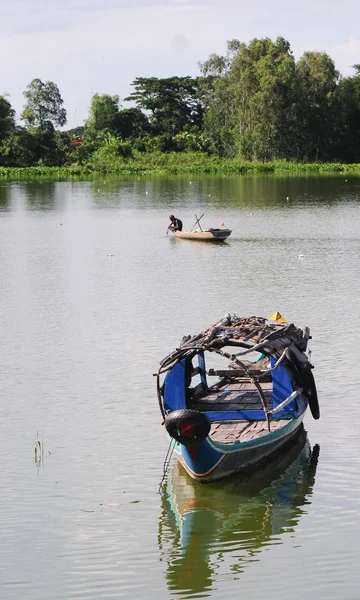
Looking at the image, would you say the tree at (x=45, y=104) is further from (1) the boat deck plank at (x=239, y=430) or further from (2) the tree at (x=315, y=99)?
(1) the boat deck plank at (x=239, y=430)

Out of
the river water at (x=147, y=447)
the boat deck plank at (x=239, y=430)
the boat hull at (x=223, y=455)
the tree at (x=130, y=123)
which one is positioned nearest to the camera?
the river water at (x=147, y=447)

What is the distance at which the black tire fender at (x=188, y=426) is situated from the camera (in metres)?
13.5

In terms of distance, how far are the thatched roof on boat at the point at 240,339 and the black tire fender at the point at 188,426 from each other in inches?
70.5

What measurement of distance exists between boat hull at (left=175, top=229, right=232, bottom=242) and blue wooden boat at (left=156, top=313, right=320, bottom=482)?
25931 millimetres

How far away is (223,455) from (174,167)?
9479 centimetres

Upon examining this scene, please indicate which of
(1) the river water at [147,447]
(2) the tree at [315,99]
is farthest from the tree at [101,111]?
(1) the river water at [147,447]

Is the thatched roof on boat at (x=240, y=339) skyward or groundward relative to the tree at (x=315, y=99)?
groundward

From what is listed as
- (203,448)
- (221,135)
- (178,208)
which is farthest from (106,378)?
(221,135)

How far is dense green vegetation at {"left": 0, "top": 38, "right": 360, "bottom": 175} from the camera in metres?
98.8

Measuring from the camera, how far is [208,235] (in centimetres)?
4397

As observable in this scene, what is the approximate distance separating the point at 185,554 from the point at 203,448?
1.52m

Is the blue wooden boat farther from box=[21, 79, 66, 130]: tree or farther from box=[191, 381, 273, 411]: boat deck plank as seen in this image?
box=[21, 79, 66, 130]: tree

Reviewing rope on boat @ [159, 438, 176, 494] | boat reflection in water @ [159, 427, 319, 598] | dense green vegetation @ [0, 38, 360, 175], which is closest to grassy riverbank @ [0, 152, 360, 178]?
dense green vegetation @ [0, 38, 360, 175]

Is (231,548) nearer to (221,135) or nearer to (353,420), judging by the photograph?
(353,420)
